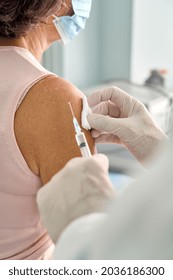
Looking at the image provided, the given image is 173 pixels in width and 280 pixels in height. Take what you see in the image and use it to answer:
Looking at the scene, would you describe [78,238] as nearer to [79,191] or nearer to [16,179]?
[79,191]

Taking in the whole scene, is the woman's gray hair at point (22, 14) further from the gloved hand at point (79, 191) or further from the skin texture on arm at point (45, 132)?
the gloved hand at point (79, 191)

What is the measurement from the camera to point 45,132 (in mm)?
948

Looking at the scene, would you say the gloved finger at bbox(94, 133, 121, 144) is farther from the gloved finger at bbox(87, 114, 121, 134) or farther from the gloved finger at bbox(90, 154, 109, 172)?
the gloved finger at bbox(90, 154, 109, 172)

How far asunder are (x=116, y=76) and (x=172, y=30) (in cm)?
67

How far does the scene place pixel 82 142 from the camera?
2.69ft

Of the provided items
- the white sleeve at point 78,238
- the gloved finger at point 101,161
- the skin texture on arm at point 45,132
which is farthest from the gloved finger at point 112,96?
the white sleeve at point 78,238

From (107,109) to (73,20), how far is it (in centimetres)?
29

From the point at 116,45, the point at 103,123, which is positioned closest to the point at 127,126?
the point at 103,123

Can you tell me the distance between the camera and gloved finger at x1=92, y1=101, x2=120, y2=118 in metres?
1.18

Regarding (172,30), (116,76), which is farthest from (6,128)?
(172,30)

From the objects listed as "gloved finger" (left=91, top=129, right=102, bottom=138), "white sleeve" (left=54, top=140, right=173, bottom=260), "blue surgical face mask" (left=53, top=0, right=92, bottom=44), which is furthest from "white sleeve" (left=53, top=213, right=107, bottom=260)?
"blue surgical face mask" (left=53, top=0, right=92, bottom=44)

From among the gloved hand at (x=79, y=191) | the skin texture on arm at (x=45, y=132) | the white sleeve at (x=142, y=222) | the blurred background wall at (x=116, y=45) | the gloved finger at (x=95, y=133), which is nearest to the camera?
the white sleeve at (x=142, y=222)

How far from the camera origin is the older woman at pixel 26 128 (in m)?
0.95

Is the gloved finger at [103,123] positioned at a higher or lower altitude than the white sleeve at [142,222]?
lower
